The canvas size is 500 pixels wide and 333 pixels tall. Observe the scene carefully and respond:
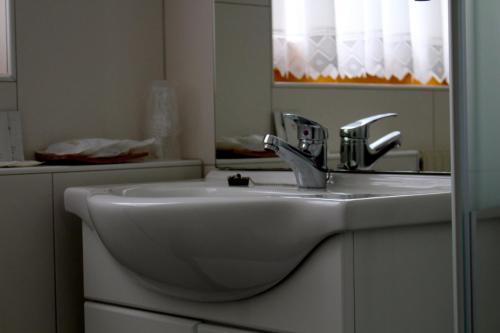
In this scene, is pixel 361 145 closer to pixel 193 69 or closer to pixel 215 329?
pixel 215 329

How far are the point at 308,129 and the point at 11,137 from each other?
0.71 metres

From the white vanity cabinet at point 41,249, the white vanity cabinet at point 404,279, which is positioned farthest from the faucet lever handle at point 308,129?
the white vanity cabinet at point 41,249

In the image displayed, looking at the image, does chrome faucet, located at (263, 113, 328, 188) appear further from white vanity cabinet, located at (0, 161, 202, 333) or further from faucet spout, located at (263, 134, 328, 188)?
white vanity cabinet, located at (0, 161, 202, 333)

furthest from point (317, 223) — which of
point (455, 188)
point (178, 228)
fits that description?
point (455, 188)

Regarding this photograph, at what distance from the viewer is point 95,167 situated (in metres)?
1.70

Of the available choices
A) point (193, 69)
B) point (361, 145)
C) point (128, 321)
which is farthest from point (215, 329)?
point (193, 69)

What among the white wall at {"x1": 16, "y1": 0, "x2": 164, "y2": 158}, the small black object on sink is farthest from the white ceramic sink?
the white wall at {"x1": 16, "y1": 0, "x2": 164, "y2": 158}

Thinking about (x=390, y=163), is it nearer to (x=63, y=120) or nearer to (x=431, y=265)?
(x=431, y=265)

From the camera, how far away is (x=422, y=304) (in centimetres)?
121

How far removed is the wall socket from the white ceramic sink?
0.45m

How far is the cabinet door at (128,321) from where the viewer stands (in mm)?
1385

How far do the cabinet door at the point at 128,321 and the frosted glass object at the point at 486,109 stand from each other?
28.0 inches

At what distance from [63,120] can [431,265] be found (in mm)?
1008

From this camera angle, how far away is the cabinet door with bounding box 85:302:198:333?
138 cm
